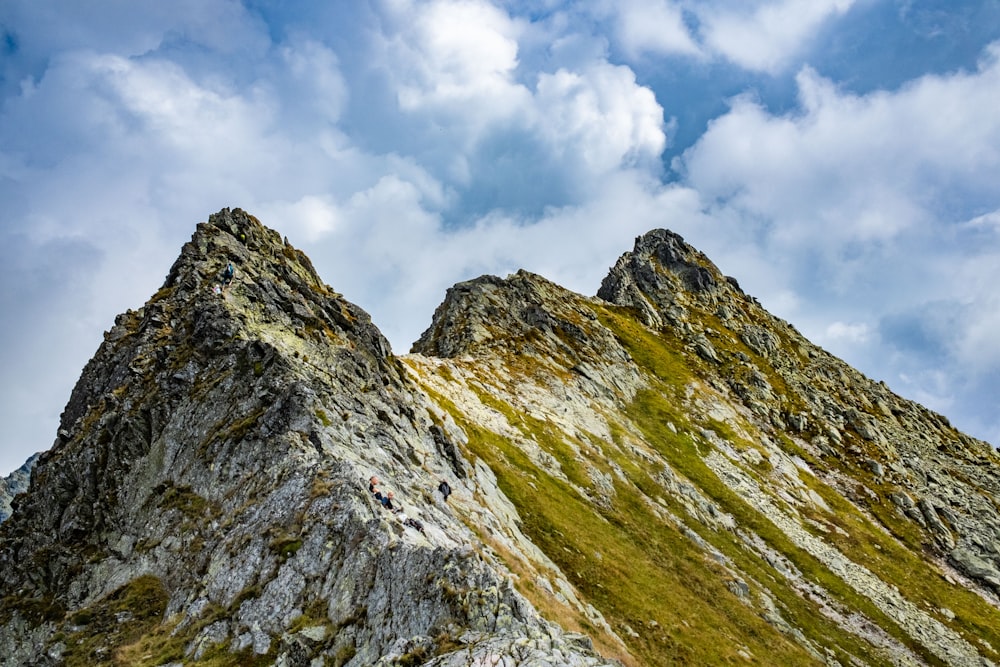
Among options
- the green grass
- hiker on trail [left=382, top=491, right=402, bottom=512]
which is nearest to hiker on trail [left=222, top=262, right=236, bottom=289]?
the green grass

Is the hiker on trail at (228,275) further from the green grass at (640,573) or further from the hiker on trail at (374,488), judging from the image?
the hiker on trail at (374,488)

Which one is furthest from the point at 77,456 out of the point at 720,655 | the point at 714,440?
the point at 714,440

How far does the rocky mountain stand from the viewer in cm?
2459

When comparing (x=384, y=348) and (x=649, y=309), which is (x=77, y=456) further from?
(x=649, y=309)

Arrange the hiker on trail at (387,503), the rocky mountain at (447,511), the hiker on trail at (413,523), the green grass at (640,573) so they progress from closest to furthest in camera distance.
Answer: the rocky mountain at (447,511) → the hiker on trail at (413,523) → the hiker on trail at (387,503) → the green grass at (640,573)

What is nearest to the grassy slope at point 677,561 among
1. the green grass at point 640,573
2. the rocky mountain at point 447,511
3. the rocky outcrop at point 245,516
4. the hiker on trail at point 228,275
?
the green grass at point 640,573

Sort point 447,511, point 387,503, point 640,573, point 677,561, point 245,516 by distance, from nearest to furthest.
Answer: point 387,503, point 245,516, point 447,511, point 640,573, point 677,561

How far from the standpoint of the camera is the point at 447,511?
129 ft

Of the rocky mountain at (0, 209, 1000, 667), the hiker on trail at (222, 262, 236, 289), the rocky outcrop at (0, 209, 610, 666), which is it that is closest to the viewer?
the rocky outcrop at (0, 209, 610, 666)

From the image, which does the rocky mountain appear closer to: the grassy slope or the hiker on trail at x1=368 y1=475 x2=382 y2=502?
the grassy slope

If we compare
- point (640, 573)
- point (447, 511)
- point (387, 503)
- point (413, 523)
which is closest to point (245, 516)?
point (387, 503)

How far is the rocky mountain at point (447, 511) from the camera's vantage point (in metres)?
24.6

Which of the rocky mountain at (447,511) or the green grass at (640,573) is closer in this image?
the rocky mountain at (447,511)

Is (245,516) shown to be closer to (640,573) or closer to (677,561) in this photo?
(640,573)
